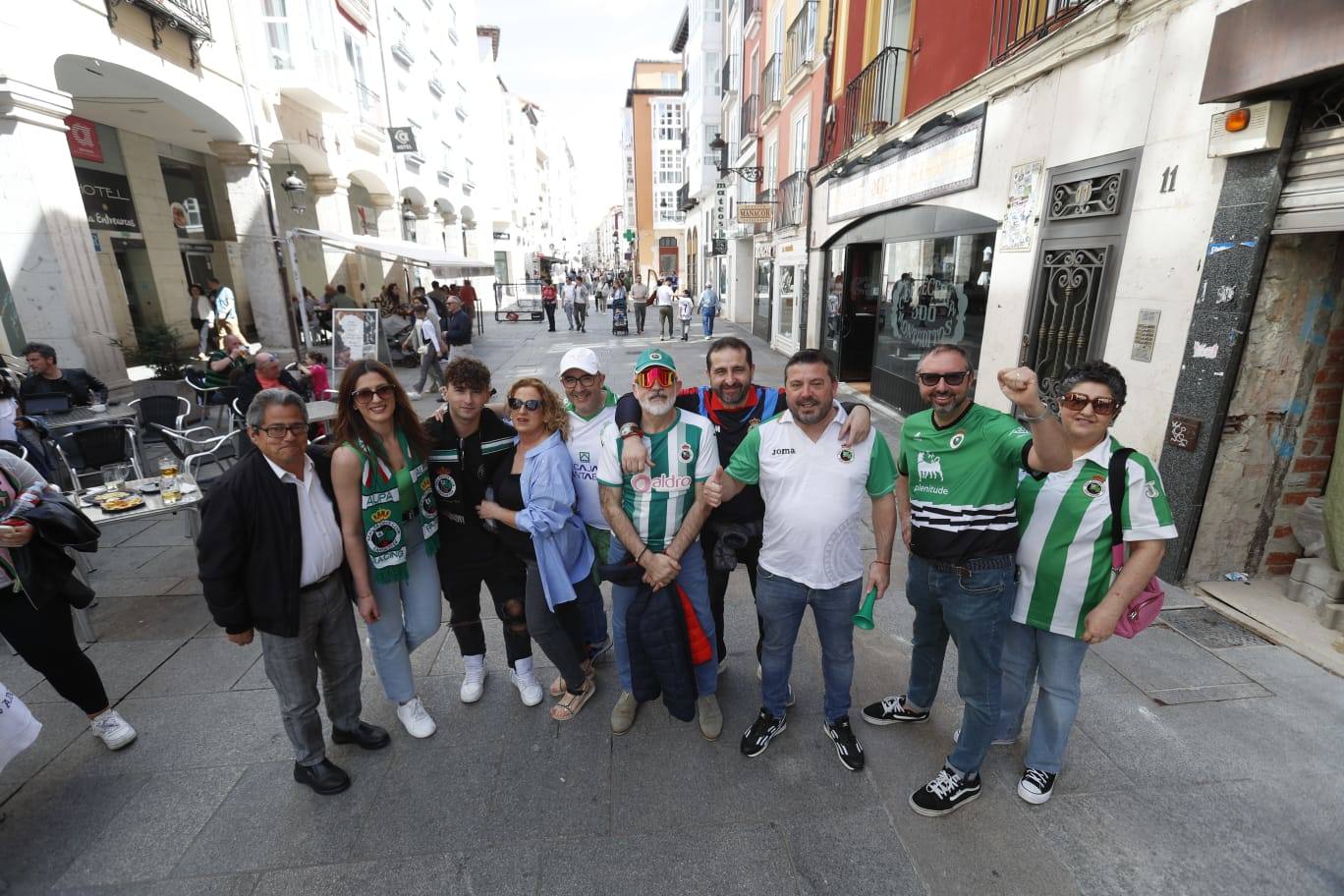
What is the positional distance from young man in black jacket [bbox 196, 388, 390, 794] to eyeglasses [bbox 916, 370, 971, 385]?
8.35 feet

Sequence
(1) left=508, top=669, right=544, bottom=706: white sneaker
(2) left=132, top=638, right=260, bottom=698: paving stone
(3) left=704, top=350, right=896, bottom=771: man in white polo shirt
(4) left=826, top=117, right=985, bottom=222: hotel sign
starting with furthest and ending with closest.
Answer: (4) left=826, top=117, right=985, bottom=222: hotel sign, (2) left=132, top=638, right=260, bottom=698: paving stone, (1) left=508, top=669, right=544, bottom=706: white sneaker, (3) left=704, top=350, right=896, bottom=771: man in white polo shirt

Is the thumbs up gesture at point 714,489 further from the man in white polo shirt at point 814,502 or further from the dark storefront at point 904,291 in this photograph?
the dark storefront at point 904,291

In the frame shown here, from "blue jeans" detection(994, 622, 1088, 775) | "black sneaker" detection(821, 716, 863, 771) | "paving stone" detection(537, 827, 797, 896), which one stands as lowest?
"paving stone" detection(537, 827, 797, 896)

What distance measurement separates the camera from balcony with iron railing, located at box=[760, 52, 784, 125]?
15.8m

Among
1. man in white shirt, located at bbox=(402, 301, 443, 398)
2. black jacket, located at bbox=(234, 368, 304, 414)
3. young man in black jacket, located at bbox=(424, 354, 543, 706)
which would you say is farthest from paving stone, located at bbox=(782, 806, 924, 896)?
man in white shirt, located at bbox=(402, 301, 443, 398)

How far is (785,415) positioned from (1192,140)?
3.96 m

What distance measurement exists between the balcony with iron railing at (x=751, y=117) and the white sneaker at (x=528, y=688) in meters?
18.8

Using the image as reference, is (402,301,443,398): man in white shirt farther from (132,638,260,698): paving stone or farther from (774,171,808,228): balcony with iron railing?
(774,171,808,228): balcony with iron railing

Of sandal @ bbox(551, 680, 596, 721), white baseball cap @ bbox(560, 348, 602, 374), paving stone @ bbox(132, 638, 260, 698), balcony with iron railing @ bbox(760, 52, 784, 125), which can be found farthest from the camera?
balcony with iron railing @ bbox(760, 52, 784, 125)

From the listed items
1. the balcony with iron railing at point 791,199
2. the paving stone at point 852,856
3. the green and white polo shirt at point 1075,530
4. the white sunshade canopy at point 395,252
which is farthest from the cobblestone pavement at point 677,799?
the balcony with iron railing at point 791,199

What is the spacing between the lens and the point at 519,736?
10.3 ft

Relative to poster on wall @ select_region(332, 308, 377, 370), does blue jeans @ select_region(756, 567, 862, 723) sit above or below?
below

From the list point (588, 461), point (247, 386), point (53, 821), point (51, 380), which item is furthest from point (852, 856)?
point (51, 380)

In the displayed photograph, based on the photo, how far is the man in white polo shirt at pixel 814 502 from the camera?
254 cm
